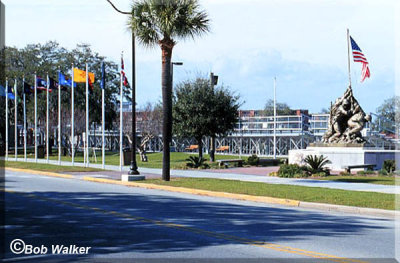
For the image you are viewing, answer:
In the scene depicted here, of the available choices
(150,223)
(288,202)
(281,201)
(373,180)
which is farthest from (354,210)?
(373,180)

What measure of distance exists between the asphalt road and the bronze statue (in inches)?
698

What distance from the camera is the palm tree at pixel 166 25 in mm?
22719

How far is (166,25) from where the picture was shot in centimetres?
2266

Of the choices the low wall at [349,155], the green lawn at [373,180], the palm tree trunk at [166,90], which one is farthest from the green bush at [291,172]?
the low wall at [349,155]

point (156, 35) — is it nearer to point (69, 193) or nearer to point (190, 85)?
point (69, 193)

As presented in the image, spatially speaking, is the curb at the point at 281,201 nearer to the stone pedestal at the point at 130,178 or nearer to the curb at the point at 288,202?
the curb at the point at 288,202

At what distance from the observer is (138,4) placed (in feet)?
77.0

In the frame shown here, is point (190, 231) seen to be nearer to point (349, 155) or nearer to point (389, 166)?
point (389, 166)

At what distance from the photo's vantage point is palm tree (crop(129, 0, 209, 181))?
894 inches

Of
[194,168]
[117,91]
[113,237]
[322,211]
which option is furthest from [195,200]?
[117,91]

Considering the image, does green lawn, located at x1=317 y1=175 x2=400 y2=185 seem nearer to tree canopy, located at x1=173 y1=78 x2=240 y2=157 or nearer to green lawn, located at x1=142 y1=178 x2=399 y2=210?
green lawn, located at x1=142 y1=178 x2=399 y2=210

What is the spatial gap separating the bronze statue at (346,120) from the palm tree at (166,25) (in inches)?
523

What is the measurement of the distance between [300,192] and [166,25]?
8604 millimetres

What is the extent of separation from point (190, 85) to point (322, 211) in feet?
85.3
